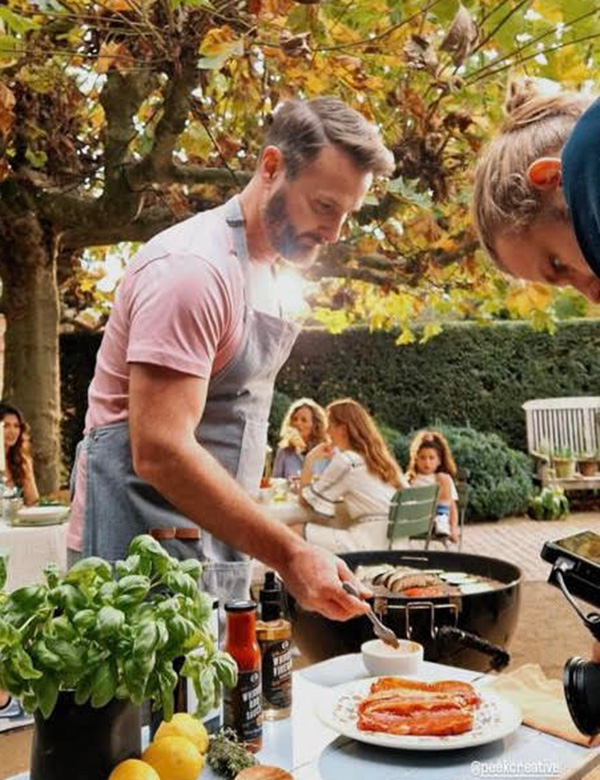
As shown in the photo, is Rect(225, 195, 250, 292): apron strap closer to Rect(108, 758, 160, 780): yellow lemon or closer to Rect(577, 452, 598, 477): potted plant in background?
Rect(108, 758, 160, 780): yellow lemon

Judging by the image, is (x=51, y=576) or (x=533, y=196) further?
(x=533, y=196)

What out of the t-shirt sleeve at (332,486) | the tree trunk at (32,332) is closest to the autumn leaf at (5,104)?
the tree trunk at (32,332)

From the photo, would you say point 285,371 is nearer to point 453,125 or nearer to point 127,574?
point 453,125

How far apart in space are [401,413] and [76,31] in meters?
9.06

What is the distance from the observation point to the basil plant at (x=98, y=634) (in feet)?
3.40

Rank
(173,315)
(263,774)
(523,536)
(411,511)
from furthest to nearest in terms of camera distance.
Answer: (523,536) → (411,511) → (173,315) → (263,774)

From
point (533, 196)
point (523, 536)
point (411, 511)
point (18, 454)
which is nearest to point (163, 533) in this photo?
point (533, 196)

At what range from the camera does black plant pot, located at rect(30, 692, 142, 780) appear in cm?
112

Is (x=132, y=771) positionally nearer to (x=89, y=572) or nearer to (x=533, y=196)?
(x=89, y=572)

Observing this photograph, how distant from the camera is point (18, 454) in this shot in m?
6.01

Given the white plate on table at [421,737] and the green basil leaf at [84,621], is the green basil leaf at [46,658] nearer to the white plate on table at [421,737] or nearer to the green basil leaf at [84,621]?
the green basil leaf at [84,621]

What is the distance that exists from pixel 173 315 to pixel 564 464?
10.4m

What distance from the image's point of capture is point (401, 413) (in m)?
12.1

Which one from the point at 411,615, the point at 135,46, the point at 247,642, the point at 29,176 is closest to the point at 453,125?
the point at 135,46
